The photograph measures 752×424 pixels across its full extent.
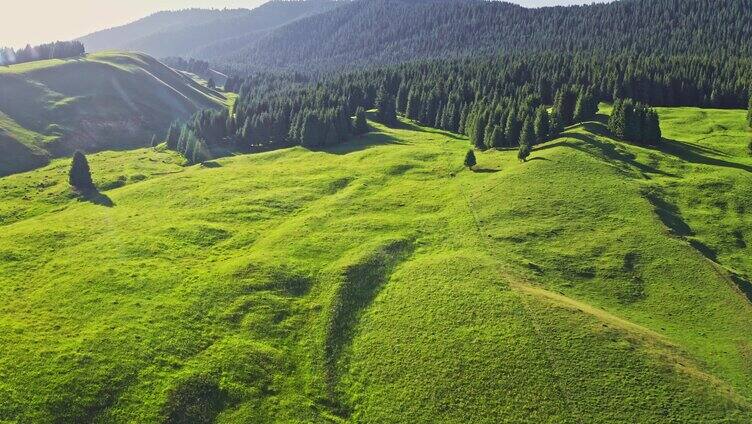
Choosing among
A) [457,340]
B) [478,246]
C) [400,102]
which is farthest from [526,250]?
[400,102]

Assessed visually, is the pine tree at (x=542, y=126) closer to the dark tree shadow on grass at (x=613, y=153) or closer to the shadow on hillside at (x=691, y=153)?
the dark tree shadow on grass at (x=613, y=153)

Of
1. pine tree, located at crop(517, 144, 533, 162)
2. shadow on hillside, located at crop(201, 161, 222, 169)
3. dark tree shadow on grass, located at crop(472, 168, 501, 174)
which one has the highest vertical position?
pine tree, located at crop(517, 144, 533, 162)

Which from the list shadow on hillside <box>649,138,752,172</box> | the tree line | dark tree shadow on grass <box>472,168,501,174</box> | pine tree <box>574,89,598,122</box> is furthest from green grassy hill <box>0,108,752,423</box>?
the tree line

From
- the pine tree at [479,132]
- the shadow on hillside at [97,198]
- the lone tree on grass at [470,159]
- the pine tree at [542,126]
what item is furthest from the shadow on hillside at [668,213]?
the shadow on hillside at [97,198]

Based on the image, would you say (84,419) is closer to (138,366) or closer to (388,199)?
(138,366)

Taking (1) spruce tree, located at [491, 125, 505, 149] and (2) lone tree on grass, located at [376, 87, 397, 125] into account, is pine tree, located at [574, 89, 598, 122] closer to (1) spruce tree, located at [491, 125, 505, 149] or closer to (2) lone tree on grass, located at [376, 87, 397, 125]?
(1) spruce tree, located at [491, 125, 505, 149]

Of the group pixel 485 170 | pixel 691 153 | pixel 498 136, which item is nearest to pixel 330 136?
pixel 498 136

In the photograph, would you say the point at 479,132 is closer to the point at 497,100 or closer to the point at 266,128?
the point at 497,100
